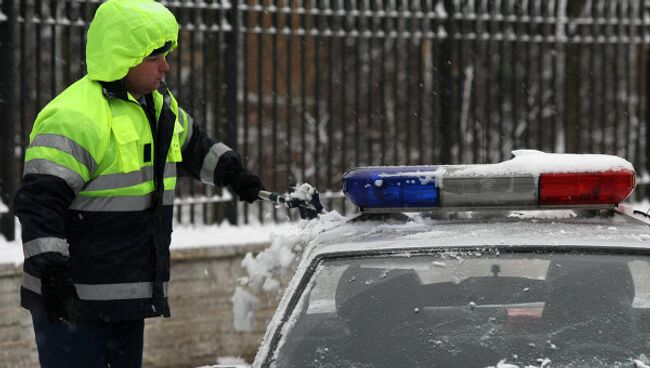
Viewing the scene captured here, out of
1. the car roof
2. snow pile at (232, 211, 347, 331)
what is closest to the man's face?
snow pile at (232, 211, 347, 331)

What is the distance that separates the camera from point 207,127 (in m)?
8.10

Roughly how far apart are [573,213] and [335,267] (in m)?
0.82

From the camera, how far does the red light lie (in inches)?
151

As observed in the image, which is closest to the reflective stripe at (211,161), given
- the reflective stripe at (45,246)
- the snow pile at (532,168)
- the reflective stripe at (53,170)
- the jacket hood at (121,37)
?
the jacket hood at (121,37)

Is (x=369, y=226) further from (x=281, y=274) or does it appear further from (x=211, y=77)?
(x=211, y=77)

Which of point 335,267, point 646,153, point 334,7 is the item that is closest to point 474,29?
point 334,7

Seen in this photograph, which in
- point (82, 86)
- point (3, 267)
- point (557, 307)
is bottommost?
point (3, 267)

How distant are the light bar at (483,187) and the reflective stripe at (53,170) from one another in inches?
36.5

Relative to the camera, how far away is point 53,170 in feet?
13.7

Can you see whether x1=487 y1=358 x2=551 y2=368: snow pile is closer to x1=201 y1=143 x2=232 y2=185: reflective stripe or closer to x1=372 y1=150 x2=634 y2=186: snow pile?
x1=372 y1=150 x2=634 y2=186: snow pile

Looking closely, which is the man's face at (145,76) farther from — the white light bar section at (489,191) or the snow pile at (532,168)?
the white light bar section at (489,191)

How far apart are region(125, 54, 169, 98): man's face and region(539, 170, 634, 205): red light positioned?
1467mm

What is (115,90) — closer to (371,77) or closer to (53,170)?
(53,170)

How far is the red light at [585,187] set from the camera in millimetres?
3824
